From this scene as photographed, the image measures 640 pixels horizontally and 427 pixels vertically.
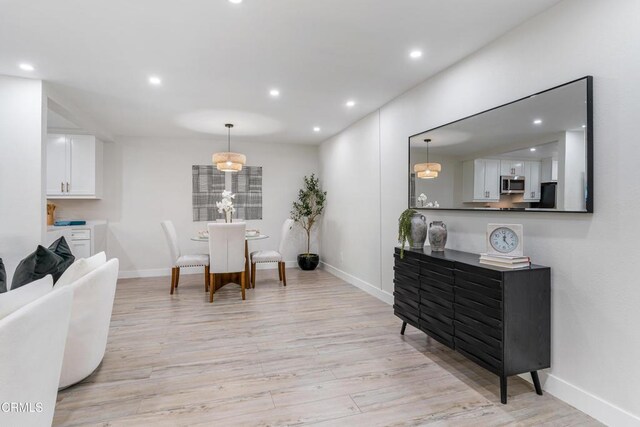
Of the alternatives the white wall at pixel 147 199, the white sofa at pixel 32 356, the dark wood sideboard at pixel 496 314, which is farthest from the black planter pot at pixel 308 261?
the white sofa at pixel 32 356

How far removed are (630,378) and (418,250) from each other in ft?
5.08

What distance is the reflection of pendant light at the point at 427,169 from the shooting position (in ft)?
10.6

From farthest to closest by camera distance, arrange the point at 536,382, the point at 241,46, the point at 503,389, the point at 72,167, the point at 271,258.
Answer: the point at 72,167 < the point at 271,258 < the point at 241,46 < the point at 536,382 < the point at 503,389

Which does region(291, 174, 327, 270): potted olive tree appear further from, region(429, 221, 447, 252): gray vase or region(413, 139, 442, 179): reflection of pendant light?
region(429, 221, 447, 252): gray vase

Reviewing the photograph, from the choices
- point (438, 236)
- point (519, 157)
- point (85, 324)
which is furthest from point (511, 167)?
point (85, 324)

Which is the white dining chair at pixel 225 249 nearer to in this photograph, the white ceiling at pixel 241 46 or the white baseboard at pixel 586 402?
the white ceiling at pixel 241 46

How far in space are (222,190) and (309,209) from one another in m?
1.72

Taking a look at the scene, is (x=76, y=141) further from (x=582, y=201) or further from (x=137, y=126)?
(x=582, y=201)

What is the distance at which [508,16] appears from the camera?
7.47 ft

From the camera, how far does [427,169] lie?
334cm

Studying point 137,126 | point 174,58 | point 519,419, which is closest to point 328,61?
point 174,58

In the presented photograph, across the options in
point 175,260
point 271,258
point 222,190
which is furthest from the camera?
point 222,190

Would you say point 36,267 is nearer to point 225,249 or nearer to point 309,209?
point 225,249

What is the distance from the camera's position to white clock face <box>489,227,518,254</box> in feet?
Answer: 7.47
